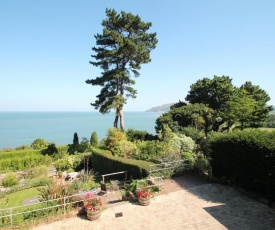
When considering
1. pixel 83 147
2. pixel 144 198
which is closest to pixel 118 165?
pixel 144 198

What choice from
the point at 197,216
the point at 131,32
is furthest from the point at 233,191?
the point at 131,32

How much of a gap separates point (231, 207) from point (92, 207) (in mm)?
6097

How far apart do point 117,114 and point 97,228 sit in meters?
20.0

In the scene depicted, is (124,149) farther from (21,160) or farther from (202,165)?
(21,160)

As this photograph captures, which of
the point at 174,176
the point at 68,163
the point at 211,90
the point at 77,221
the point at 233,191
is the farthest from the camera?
the point at 211,90

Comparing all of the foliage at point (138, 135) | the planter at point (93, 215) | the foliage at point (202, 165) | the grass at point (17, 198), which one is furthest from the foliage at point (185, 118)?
the planter at point (93, 215)

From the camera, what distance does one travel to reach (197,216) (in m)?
9.01

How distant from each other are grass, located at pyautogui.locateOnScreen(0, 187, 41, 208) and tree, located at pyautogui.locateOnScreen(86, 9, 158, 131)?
1274 centimetres

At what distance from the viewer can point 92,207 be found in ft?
30.5

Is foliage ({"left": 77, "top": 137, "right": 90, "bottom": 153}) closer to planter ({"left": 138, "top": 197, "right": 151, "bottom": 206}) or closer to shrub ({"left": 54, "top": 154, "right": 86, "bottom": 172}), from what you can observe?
shrub ({"left": 54, "top": 154, "right": 86, "bottom": 172})

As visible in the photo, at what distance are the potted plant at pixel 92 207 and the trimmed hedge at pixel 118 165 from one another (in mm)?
4379

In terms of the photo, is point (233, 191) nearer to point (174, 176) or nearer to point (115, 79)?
point (174, 176)

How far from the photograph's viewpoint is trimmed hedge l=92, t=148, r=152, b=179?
13809mm

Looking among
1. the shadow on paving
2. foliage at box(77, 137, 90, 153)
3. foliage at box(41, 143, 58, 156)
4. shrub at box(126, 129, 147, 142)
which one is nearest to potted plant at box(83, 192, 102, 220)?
the shadow on paving
